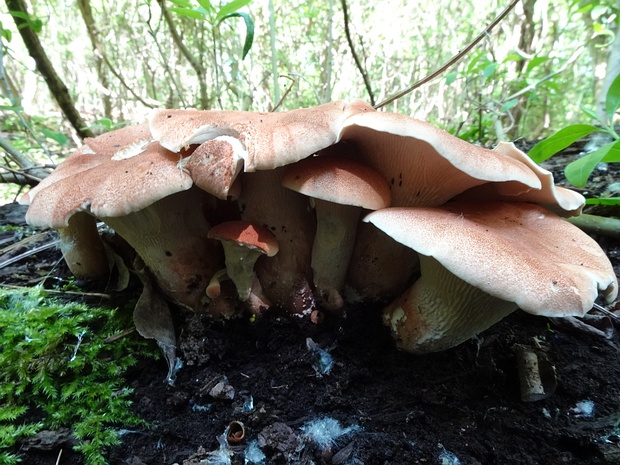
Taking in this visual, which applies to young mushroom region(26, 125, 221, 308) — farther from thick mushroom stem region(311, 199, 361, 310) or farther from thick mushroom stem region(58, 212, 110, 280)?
thick mushroom stem region(311, 199, 361, 310)

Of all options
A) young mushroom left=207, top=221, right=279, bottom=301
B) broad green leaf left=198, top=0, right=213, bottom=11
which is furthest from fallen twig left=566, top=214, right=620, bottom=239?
broad green leaf left=198, top=0, right=213, bottom=11

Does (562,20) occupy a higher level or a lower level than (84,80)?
higher

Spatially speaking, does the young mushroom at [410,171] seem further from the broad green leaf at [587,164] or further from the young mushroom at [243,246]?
the young mushroom at [243,246]

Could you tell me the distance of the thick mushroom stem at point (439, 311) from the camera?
170 centimetres

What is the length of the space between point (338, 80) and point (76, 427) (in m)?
8.41

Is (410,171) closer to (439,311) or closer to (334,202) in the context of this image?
(334,202)

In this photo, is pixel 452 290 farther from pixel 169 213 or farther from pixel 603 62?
pixel 603 62

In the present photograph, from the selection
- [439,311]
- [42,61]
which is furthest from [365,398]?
[42,61]

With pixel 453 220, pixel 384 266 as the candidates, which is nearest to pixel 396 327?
pixel 384 266

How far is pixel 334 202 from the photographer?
173cm

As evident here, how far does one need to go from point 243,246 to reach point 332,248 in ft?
1.58

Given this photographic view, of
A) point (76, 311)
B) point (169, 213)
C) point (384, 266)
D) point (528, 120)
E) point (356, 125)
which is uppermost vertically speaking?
point (356, 125)

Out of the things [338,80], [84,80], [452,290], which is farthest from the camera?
[84,80]

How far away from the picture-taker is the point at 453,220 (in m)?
1.56
